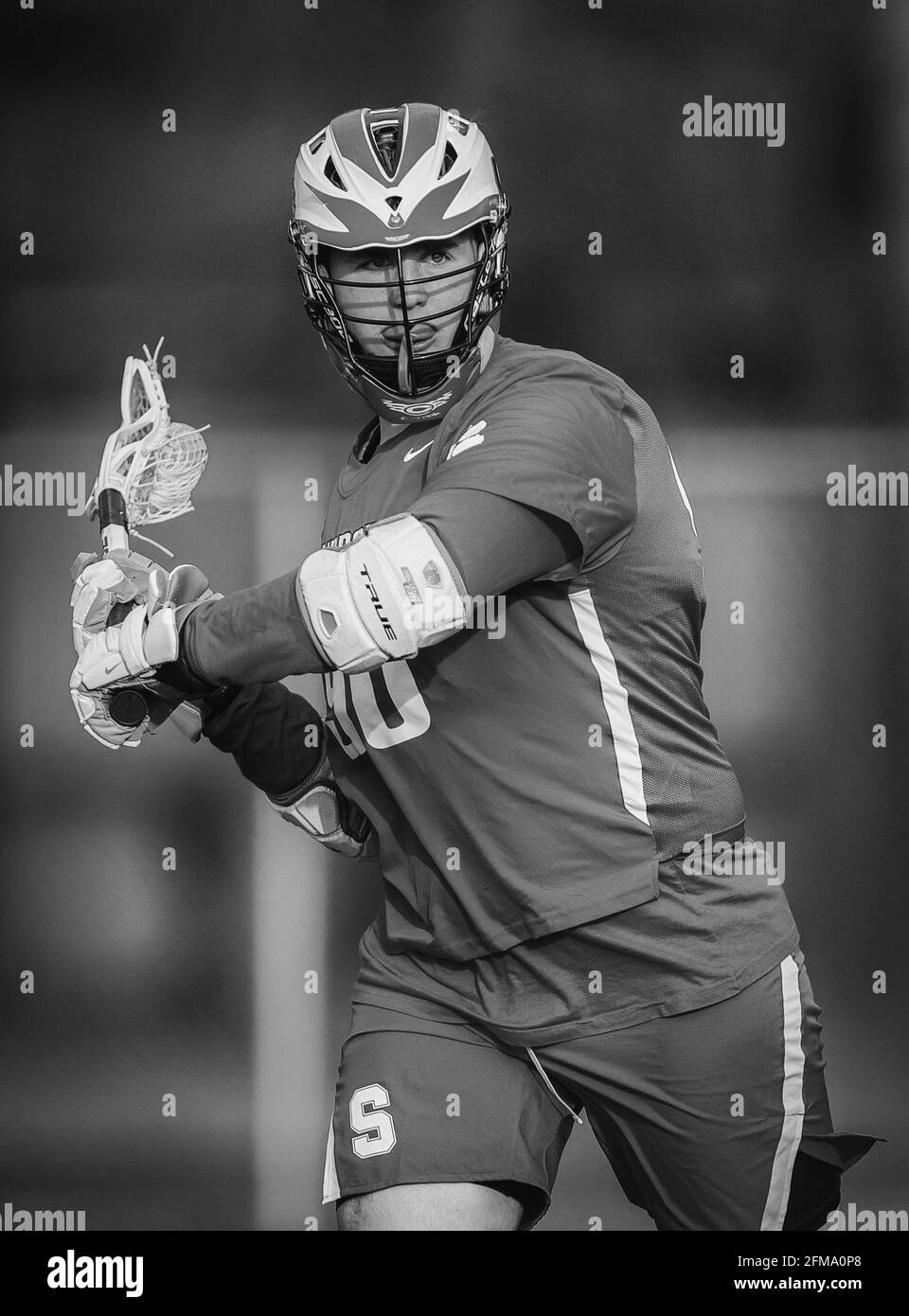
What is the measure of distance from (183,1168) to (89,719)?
1532mm

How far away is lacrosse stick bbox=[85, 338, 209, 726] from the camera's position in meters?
1.71

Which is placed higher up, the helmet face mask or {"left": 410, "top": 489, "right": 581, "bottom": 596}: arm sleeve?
the helmet face mask

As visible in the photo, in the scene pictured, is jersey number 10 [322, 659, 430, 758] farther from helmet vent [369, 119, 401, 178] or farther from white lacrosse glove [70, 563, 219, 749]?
helmet vent [369, 119, 401, 178]

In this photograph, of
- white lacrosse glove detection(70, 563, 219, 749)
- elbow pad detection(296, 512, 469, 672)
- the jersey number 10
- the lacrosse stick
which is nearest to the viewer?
elbow pad detection(296, 512, 469, 672)

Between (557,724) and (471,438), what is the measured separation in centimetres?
32

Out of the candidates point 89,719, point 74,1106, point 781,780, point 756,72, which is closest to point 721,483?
point 781,780

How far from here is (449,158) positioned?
1618 mm

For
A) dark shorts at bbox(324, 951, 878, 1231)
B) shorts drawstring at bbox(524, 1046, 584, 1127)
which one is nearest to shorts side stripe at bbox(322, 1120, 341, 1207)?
dark shorts at bbox(324, 951, 878, 1231)

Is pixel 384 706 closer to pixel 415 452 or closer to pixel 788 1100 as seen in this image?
pixel 415 452

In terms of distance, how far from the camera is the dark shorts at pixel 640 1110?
1.51m

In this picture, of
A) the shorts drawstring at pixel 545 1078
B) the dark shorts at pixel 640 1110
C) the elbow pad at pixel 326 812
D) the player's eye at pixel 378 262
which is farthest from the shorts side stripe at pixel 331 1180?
the player's eye at pixel 378 262

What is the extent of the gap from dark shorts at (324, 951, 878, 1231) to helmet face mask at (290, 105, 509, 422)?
2.40ft

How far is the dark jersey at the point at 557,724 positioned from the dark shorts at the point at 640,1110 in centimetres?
14
